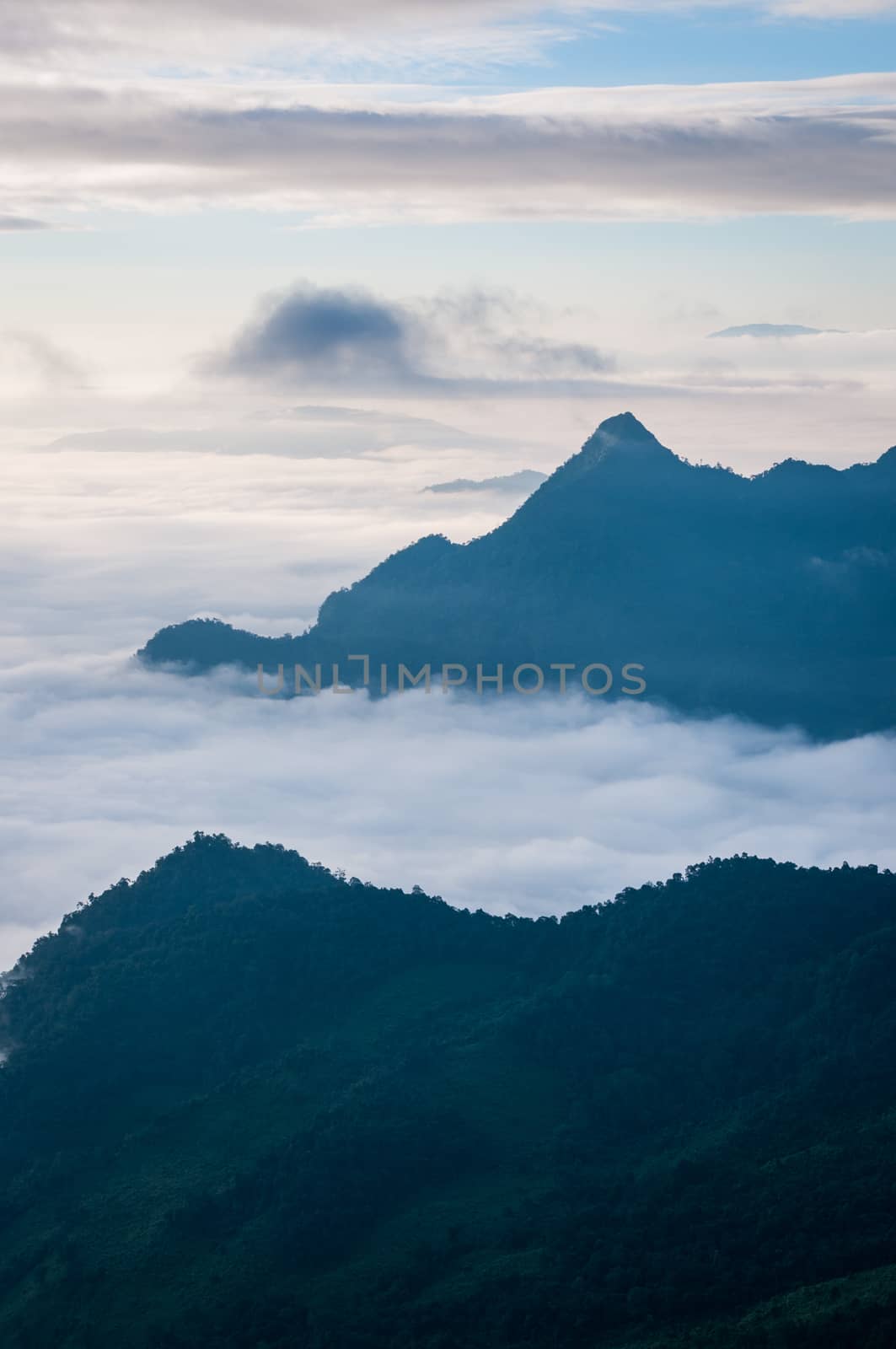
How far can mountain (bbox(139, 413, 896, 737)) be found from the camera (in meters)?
116

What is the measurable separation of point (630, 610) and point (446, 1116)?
2633 inches

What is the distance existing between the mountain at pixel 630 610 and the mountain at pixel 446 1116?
4468 cm

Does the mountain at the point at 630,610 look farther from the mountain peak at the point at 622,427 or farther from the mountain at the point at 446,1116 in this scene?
the mountain at the point at 446,1116

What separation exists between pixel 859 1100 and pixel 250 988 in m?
23.4

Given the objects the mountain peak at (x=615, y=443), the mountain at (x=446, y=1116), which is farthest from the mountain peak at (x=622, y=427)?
the mountain at (x=446, y=1116)

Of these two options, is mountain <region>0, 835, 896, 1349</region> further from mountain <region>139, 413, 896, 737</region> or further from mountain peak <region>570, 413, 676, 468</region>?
mountain peak <region>570, 413, 676, 468</region>

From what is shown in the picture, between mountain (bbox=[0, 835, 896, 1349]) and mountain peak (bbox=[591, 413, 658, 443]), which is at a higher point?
mountain peak (bbox=[591, 413, 658, 443])

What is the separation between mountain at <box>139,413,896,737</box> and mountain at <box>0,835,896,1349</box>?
44682mm

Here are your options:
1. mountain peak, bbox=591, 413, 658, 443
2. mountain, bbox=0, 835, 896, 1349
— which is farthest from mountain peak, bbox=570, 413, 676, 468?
mountain, bbox=0, 835, 896, 1349

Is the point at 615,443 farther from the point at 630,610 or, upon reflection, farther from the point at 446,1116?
the point at 446,1116

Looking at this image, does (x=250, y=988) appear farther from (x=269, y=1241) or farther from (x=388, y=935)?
(x=269, y=1241)

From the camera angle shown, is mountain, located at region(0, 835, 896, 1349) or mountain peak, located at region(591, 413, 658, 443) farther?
mountain peak, located at region(591, 413, 658, 443)

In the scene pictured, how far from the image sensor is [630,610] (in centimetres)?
11725

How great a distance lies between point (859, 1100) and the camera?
53.0 meters
